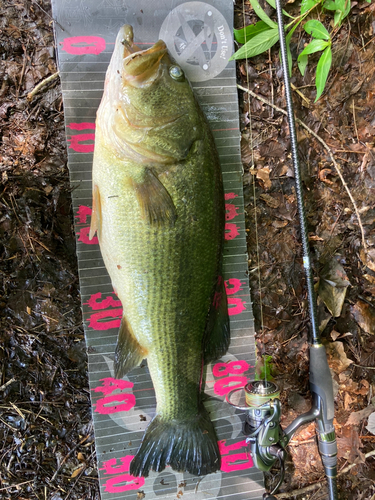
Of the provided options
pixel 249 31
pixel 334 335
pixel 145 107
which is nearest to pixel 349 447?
pixel 334 335

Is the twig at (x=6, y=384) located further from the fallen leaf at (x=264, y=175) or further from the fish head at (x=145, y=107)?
the fallen leaf at (x=264, y=175)

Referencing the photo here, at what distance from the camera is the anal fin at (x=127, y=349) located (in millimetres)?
1702

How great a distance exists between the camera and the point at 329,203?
2.10m

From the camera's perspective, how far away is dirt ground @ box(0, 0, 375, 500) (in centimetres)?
179

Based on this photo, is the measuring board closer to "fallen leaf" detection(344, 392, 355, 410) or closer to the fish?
the fish

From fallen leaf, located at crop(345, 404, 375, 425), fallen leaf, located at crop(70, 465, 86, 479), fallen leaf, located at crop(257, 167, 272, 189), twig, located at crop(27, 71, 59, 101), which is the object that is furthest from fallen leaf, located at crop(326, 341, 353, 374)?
twig, located at crop(27, 71, 59, 101)

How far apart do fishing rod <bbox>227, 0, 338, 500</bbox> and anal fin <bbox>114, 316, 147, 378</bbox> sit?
2.00ft

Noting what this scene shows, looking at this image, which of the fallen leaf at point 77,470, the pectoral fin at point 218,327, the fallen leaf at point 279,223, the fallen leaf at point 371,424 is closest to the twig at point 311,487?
the fallen leaf at point 371,424

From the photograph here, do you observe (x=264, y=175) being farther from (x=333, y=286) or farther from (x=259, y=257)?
(x=333, y=286)

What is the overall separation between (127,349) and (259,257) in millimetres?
966

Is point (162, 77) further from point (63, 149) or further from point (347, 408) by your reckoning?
point (347, 408)

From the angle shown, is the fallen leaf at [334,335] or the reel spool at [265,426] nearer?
the reel spool at [265,426]

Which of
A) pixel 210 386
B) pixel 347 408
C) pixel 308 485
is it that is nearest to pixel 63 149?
pixel 210 386

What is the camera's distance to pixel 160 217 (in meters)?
1.47
